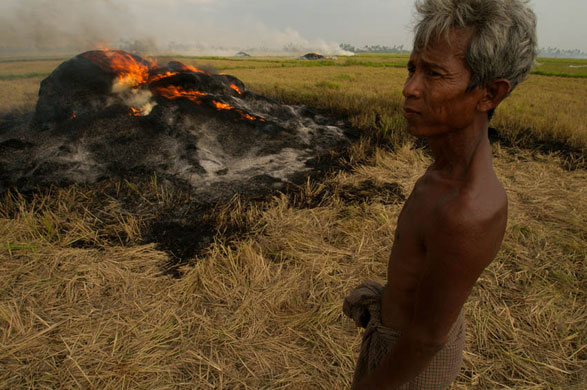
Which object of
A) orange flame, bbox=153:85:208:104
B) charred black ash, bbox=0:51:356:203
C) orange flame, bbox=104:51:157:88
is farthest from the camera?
orange flame, bbox=104:51:157:88

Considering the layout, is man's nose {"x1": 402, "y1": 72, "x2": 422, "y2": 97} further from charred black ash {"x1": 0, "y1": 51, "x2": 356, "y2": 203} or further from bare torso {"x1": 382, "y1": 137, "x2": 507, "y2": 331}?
charred black ash {"x1": 0, "y1": 51, "x2": 356, "y2": 203}

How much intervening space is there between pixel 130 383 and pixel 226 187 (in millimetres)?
2780

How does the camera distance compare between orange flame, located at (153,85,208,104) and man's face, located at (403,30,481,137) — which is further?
orange flame, located at (153,85,208,104)

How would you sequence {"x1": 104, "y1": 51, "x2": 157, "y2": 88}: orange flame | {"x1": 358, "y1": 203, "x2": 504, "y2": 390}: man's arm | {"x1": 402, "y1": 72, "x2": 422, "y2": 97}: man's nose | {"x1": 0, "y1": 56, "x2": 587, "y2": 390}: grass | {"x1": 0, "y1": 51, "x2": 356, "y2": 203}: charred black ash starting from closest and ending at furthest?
1. {"x1": 358, "y1": 203, "x2": 504, "y2": 390}: man's arm
2. {"x1": 402, "y1": 72, "x2": 422, "y2": 97}: man's nose
3. {"x1": 0, "y1": 56, "x2": 587, "y2": 390}: grass
4. {"x1": 0, "y1": 51, "x2": 356, "y2": 203}: charred black ash
5. {"x1": 104, "y1": 51, "x2": 157, "y2": 88}: orange flame

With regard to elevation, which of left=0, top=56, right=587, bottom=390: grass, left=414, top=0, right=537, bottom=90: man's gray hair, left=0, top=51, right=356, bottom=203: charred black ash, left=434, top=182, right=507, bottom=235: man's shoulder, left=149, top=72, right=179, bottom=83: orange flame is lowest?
left=0, top=56, right=587, bottom=390: grass

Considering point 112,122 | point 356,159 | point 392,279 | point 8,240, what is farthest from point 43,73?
point 392,279

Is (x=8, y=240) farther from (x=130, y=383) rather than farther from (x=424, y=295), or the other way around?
(x=424, y=295)

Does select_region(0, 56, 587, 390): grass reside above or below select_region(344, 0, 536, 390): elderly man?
below

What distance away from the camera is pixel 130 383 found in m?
2.07

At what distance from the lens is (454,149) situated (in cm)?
100

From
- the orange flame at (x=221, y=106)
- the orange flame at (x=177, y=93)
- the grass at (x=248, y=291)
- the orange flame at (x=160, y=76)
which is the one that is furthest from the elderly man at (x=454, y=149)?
the orange flame at (x=160, y=76)

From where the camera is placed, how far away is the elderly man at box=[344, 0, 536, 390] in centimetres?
86

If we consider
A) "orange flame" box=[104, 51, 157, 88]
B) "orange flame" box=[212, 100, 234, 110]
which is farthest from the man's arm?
"orange flame" box=[104, 51, 157, 88]

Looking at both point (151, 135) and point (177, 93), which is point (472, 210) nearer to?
point (151, 135)
